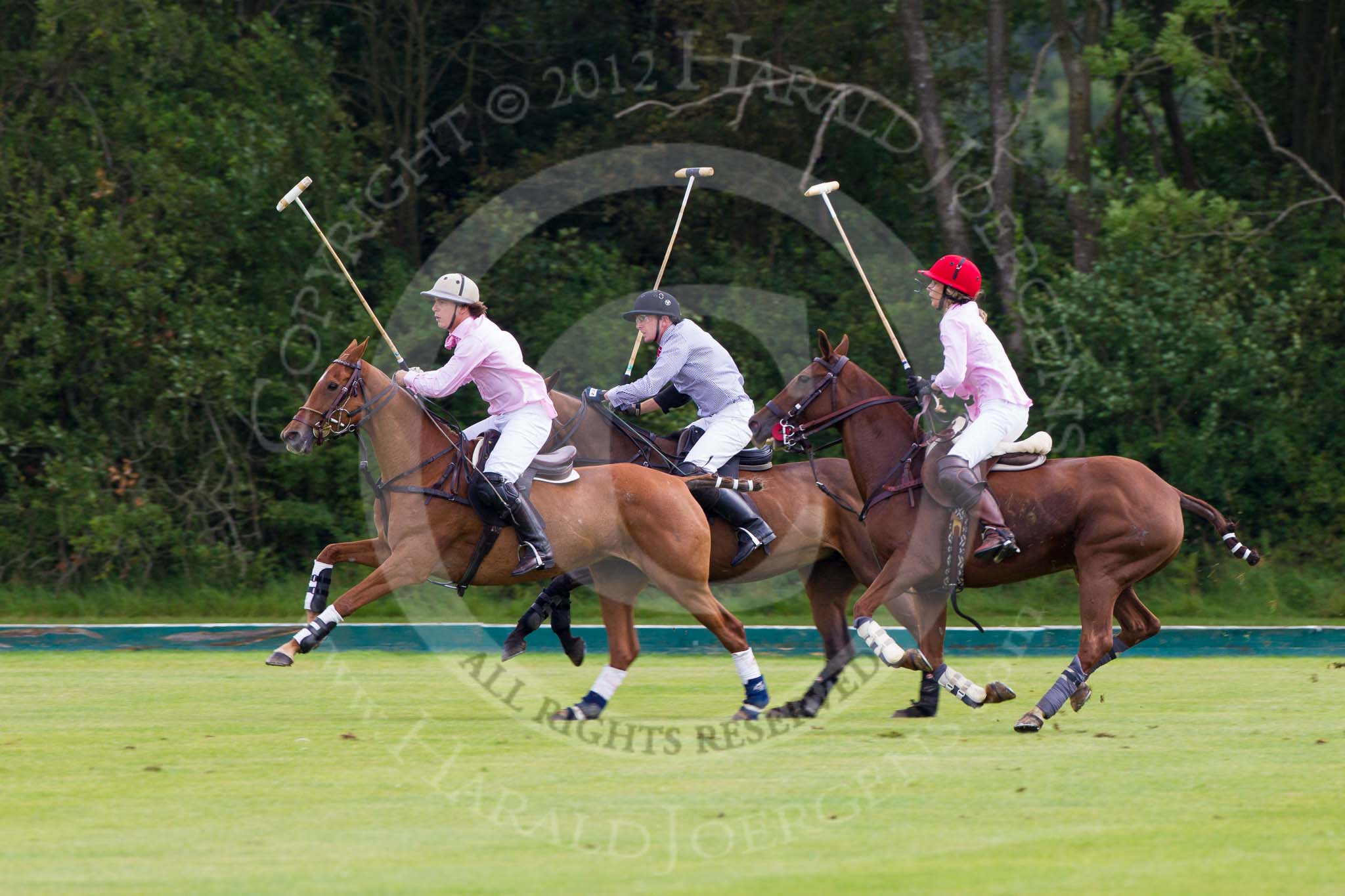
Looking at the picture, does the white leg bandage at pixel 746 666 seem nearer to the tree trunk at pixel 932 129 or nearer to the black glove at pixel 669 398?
the black glove at pixel 669 398

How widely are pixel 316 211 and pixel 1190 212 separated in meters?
9.03

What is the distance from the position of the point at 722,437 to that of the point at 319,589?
98.8 inches

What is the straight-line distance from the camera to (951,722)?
8.28 meters

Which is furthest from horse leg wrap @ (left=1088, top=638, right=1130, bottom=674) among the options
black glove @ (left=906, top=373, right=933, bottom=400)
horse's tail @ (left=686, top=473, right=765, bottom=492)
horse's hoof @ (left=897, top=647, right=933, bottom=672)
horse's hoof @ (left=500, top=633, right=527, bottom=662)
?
horse's hoof @ (left=500, top=633, right=527, bottom=662)

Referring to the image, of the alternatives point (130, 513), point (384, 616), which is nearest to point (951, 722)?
point (384, 616)

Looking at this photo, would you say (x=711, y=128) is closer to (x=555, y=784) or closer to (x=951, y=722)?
(x=951, y=722)

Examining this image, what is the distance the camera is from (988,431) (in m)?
8.26

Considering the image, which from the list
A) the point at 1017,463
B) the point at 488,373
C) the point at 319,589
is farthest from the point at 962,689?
the point at 319,589

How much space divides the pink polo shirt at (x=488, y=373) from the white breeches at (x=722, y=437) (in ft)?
3.25

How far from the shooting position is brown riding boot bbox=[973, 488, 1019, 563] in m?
8.13

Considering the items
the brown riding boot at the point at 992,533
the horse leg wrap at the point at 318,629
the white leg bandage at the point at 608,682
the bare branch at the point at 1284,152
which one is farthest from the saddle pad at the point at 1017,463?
the bare branch at the point at 1284,152

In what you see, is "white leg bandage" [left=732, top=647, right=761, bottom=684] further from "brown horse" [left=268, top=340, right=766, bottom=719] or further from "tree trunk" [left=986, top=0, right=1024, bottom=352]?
"tree trunk" [left=986, top=0, right=1024, bottom=352]

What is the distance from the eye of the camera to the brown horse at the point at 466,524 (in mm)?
8250

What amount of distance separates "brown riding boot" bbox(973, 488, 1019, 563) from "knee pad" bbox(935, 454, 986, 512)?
0.30ft
